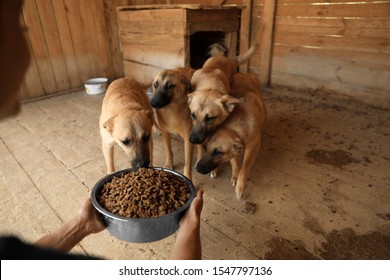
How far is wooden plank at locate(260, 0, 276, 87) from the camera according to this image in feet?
17.6

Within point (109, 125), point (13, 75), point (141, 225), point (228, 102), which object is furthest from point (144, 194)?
point (13, 75)

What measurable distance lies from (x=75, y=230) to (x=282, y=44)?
206 inches

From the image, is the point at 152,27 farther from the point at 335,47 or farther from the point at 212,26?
the point at 335,47

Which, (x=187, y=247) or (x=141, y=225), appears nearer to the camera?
(x=187, y=247)

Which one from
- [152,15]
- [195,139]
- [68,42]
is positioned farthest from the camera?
[68,42]

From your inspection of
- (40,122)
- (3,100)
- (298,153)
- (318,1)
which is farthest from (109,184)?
(318,1)

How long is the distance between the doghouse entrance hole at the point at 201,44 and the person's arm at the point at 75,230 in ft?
15.5

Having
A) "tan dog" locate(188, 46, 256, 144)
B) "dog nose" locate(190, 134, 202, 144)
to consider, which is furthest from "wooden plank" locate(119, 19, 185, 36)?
"dog nose" locate(190, 134, 202, 144)

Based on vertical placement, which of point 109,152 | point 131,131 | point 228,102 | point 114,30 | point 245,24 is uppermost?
point 245,24

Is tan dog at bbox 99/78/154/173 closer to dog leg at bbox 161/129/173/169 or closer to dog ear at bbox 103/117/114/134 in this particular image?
dog ear at bbox 103/117/114/134

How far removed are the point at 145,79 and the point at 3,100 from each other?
5.66 meters

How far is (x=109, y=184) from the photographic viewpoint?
2.00 meters

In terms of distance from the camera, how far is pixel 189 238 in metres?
1.47

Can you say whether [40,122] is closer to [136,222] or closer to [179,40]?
[179,40]
